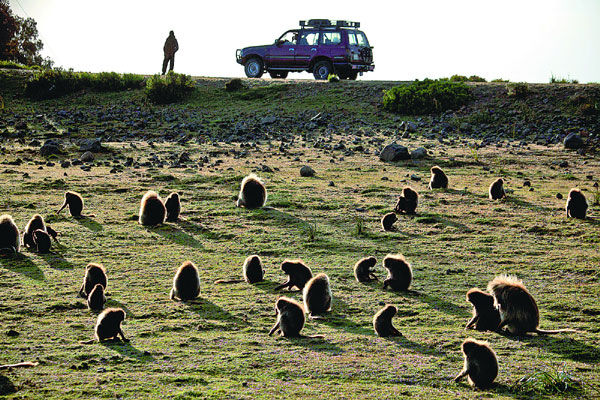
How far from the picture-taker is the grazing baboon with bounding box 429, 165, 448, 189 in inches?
558

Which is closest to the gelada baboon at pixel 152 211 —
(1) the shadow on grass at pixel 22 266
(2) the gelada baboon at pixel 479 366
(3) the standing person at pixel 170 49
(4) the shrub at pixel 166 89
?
(1) the shadow on grass at pixel 22 266

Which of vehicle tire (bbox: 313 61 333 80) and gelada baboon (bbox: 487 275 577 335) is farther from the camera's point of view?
vehicle tire (bbox: 313 61 333 80)

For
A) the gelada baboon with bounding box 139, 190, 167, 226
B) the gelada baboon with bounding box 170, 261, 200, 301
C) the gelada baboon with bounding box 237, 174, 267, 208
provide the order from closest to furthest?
the gelada baboon with bounding box 170, 261, 200, 301 < the gelada baboon with bounding box 139, 190, 167, 226 < the gelada baboon with bounding box 237, 174, 267, 208

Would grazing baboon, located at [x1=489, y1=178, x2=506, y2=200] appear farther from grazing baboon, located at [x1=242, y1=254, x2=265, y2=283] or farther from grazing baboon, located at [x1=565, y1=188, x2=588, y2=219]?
grazing baboon, located at [x1=242, y1=254, x2=265, y2=283]

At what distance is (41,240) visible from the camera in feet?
31.4

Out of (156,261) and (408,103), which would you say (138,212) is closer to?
(156,261)

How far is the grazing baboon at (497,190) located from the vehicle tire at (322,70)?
19.7m

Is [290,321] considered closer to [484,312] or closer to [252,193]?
[484,312]

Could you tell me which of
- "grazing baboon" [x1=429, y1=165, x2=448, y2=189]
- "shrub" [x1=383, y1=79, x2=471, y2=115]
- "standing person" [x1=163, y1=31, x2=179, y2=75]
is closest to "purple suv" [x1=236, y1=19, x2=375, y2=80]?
"standing person" [x1=163, y1=31, x2=179, y2=75]

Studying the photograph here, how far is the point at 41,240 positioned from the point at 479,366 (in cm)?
650

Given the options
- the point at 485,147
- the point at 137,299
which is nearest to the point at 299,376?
the point at 137,299

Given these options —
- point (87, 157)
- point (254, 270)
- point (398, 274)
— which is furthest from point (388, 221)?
point (87, 157)

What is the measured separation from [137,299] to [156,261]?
1710 mm

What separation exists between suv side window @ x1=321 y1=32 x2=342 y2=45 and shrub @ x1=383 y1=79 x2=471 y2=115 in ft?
24.1
